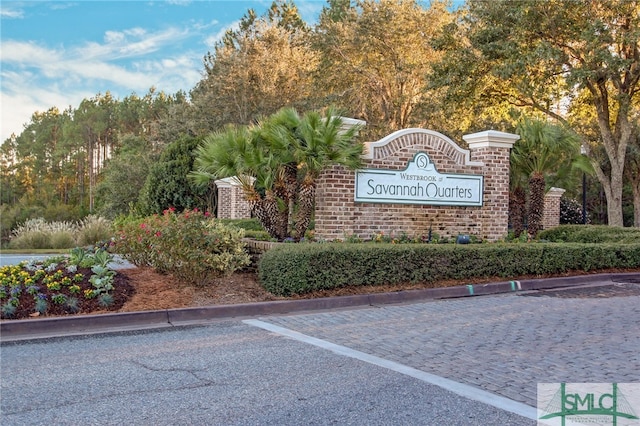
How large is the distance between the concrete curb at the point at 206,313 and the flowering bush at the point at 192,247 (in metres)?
0.92

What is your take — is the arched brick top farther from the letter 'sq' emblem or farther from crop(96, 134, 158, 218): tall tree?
crop(96, 134, 158, 218): tall tree

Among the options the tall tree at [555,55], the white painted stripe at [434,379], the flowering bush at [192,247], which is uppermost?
the tall tree at [555,55]

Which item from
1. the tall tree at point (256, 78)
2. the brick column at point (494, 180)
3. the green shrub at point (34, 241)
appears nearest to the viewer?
the brick column at point (494, 180)

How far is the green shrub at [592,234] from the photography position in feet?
46.9

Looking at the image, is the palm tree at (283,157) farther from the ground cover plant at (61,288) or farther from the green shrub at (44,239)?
the green shrub at (44,239)

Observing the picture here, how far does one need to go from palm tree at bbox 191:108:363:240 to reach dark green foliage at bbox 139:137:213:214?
615 inches

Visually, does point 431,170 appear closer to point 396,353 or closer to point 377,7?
point 396,353

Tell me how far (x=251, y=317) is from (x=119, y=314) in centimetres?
173

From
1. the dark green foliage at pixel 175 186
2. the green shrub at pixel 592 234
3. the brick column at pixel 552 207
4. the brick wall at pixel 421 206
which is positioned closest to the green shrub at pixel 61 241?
the dark green foliage at pixel 175 186

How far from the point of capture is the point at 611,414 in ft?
14.1

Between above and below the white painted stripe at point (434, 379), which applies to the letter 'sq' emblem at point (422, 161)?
above

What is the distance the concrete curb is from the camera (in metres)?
6.79

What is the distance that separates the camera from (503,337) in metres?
6.70

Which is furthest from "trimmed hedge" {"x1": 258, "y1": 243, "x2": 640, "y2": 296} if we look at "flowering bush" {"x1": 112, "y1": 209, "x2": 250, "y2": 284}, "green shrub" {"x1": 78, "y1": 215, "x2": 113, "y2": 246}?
"green shrub" {"x1": 78, "y1": 215, "x2": 113, "y2": 246}
